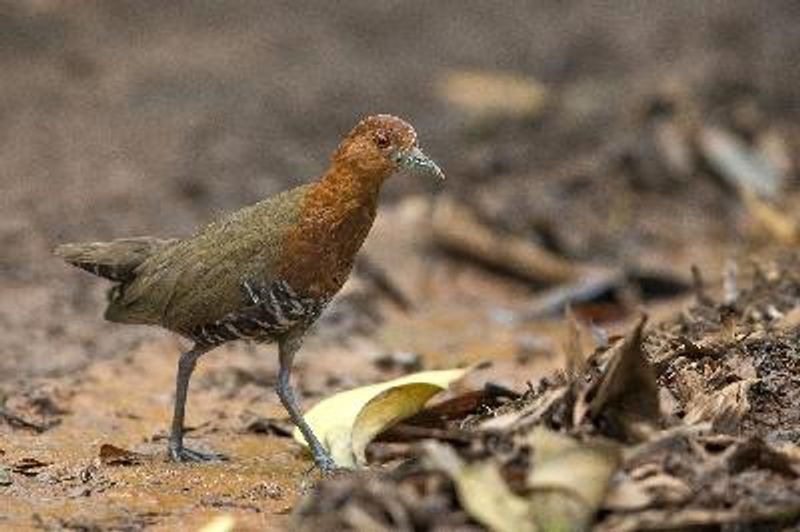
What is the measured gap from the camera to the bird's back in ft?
21.0

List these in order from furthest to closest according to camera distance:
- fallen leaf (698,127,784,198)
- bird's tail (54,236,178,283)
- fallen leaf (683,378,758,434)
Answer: fallen leaf (698,127,784,198)
bird's tail (54,236,178,283)
fallen leaf (683,378,758,434)

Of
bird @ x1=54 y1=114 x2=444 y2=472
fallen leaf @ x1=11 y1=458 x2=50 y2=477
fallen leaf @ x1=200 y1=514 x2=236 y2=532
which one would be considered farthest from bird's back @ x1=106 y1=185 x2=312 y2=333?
fallen leaf @ x1=200 y1=514 x2=236 y2=532

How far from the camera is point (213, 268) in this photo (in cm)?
651

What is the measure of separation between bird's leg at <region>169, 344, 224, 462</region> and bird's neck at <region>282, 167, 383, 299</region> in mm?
647

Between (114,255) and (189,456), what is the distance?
1021 millimetres

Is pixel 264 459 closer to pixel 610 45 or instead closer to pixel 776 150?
pixel 776 150

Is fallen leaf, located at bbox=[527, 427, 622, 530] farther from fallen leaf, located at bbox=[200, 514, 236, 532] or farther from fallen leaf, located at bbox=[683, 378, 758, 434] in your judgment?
fallen leaf, located at bbox=[200, 514, 236, 532]

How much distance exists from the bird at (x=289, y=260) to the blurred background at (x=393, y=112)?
2292 mm

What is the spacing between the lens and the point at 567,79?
15516mm

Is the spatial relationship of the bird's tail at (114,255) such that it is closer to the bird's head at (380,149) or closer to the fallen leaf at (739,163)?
the bird's head at (380,149)

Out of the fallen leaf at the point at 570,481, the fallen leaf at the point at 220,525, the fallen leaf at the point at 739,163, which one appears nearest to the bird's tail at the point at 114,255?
the fallen leaf at the point at 220,525

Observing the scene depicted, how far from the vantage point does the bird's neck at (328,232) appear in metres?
6.33

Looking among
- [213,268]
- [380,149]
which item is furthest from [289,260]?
[380,149]

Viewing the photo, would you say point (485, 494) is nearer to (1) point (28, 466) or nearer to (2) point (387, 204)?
(1) point (28, 466)
